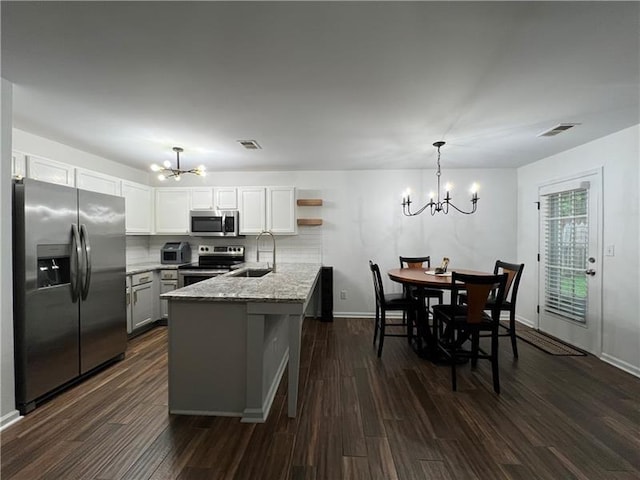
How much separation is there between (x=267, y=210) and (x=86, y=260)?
7.63 ft

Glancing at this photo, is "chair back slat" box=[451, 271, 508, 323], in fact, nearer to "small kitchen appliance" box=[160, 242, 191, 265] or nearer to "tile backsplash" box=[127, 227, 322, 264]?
"tile backsplash" box=[127, 227, 322, 264]

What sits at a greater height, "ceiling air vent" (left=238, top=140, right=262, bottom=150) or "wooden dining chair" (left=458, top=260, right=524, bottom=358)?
"ceiling air vent" (left=238, top=140, right=262, bottom=150)

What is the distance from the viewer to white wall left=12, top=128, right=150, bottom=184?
9.38ft

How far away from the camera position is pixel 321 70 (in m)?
1.81

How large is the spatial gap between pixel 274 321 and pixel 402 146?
2.42 meters

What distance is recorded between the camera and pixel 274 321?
7.70ft

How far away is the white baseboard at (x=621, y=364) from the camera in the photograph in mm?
2682

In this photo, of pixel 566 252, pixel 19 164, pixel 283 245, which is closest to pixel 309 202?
pixel 283 245

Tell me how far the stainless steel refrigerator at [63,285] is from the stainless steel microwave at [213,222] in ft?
4.26

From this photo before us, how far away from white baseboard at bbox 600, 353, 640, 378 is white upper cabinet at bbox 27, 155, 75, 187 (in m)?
6.02

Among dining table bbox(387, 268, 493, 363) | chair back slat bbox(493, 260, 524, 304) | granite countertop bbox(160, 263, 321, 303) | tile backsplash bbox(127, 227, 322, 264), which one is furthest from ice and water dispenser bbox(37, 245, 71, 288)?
chair back slat bbox(493, 260, 524, 304)

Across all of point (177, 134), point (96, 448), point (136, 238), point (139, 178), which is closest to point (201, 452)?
point (96, 448)

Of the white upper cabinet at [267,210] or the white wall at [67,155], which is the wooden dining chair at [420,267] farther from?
the white wall at [67,155]

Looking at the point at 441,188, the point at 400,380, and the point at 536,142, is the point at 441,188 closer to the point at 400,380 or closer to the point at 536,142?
the point at 536,142
